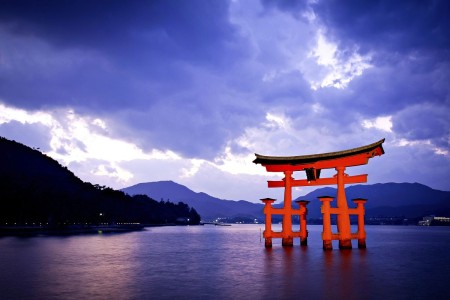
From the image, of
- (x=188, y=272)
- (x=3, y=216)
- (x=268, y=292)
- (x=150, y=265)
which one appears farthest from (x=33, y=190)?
(x=268, y=292)

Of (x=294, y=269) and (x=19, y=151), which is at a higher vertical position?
(x=19, y=151)

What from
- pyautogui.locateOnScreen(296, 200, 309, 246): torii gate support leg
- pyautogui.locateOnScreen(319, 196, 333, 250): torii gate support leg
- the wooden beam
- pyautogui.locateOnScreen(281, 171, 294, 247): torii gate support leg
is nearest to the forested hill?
the wooden beam

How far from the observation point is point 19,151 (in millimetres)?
114438

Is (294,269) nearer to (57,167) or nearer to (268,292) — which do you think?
(268,292)

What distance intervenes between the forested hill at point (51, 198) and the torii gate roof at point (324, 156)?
45233 mm

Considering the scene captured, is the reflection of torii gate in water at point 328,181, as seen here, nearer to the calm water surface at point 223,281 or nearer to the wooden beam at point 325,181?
the wooden beam at point 325,181

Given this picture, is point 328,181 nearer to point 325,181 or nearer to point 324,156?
point 325,181

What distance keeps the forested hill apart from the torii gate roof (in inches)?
1781

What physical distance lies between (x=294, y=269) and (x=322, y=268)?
1.43 meters

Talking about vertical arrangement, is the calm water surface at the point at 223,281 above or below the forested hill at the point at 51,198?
below

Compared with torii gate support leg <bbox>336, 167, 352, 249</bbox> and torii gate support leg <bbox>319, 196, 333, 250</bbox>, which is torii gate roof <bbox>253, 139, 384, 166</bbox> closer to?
torii gate support leg <bbox>336, 167, 352, 249</bbox>

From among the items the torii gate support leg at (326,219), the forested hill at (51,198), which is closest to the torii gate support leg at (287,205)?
the torii gate support leg at (326,219)

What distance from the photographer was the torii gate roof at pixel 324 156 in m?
21.7

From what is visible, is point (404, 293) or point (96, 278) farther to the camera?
point (96, 278)
